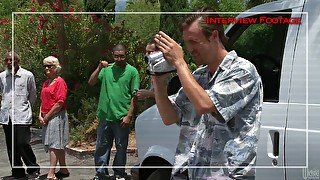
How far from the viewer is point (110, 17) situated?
10.5 metres

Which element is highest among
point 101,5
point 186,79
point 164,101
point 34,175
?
point 101,5

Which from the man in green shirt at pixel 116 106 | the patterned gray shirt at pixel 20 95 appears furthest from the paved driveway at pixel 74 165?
the patterned gray shirt at pixel 20 95

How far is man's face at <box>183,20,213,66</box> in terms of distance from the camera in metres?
2.35

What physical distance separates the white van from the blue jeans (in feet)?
9.52

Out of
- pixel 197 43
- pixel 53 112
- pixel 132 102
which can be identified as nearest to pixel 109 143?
pixel 132 102

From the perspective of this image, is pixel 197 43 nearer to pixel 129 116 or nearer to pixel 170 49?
pixel 170 49

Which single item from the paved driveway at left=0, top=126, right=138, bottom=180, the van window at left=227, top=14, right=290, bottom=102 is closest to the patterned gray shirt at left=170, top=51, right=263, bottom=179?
the van window at left=227, top=14, right=290, bottom=102

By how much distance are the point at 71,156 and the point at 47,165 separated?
2.06 ft

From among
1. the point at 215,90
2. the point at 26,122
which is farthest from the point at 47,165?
the point at 215,90

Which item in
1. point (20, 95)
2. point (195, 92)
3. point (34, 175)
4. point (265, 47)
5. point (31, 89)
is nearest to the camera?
point (195, 92)

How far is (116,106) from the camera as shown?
6148 mm

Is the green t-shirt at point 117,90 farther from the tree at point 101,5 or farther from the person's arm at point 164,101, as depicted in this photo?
the tree at point 101,5

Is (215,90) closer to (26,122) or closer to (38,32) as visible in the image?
(26,122)

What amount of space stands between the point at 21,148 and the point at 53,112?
3.05 feet
